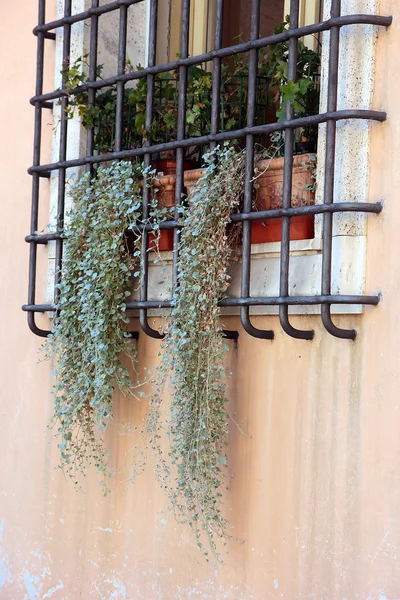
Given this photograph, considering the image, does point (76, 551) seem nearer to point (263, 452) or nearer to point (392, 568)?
point (263, 452)

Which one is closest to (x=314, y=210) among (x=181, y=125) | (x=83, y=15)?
(x=181, y=125)

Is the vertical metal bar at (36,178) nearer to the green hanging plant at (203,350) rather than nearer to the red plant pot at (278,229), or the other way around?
the green hanging plant at (203,350)

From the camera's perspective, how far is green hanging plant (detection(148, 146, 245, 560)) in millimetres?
A: 3393

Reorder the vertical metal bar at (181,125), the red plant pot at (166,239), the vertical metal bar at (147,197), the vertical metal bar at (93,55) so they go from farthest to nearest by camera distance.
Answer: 1. the vertical metal bar at (93,55)
2. the red plant pot at (166,239)
3. the vertical metal bar at (147,197)
4. the vertical metal bar at (181,125)

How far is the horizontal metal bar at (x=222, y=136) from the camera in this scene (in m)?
3.12

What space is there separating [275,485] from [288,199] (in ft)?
3.47

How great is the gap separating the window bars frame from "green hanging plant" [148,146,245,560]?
76mm

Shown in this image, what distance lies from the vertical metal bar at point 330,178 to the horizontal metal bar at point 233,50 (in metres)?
0.06

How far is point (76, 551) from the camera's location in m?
4.19

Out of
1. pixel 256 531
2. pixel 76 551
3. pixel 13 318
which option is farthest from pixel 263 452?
pixel 13 318

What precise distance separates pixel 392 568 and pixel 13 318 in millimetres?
2460

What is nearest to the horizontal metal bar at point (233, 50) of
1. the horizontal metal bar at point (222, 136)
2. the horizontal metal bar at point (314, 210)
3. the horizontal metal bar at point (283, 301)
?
the horizontal metal bar at point (222, 136)

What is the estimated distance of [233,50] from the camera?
11.5 feet

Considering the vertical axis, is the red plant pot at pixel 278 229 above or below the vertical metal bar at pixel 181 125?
below
